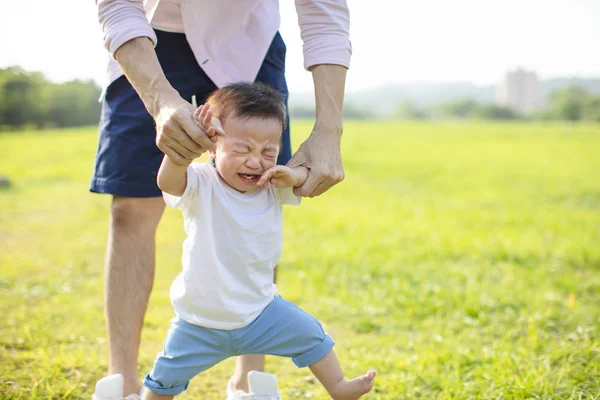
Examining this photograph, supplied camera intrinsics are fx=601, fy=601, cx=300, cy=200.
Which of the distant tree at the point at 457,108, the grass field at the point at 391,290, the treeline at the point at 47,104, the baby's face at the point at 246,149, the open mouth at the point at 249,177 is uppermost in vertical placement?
the distant tree at the point at 457,108

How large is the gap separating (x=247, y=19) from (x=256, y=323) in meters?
1.10

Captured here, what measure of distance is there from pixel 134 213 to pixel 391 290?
7.65 ft

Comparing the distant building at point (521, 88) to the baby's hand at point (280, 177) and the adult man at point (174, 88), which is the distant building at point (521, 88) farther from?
the baby's hand at point (280, 177)

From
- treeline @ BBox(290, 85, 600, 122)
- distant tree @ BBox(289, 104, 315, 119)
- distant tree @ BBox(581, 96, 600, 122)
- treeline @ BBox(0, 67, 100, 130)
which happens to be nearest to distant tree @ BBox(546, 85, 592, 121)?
treeline @ BBox(290, 85, 600, 122)

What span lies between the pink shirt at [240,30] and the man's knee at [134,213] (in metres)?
0.47

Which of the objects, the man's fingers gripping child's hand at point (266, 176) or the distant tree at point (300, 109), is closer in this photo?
the man's fingers gripping child's hand at point (266, 176)

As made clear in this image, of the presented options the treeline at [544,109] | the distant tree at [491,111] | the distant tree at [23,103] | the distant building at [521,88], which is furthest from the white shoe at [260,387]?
the distant building at [521,88]

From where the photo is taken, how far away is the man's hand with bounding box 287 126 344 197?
6.12ft

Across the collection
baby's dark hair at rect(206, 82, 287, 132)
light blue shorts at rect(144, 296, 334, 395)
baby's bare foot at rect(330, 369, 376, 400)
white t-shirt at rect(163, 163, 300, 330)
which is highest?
baby's dark hair at rect(206, 82, 287, 132)

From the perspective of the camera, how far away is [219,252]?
6.05 feet

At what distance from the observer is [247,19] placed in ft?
7.27

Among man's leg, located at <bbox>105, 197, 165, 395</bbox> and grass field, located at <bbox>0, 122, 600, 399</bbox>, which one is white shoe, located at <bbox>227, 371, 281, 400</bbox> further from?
man's leg, located at <bbox>105, 197, 165, 395</bbox>

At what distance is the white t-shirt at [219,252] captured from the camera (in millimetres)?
1830

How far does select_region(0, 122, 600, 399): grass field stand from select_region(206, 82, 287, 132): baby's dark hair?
1315 millimetres
